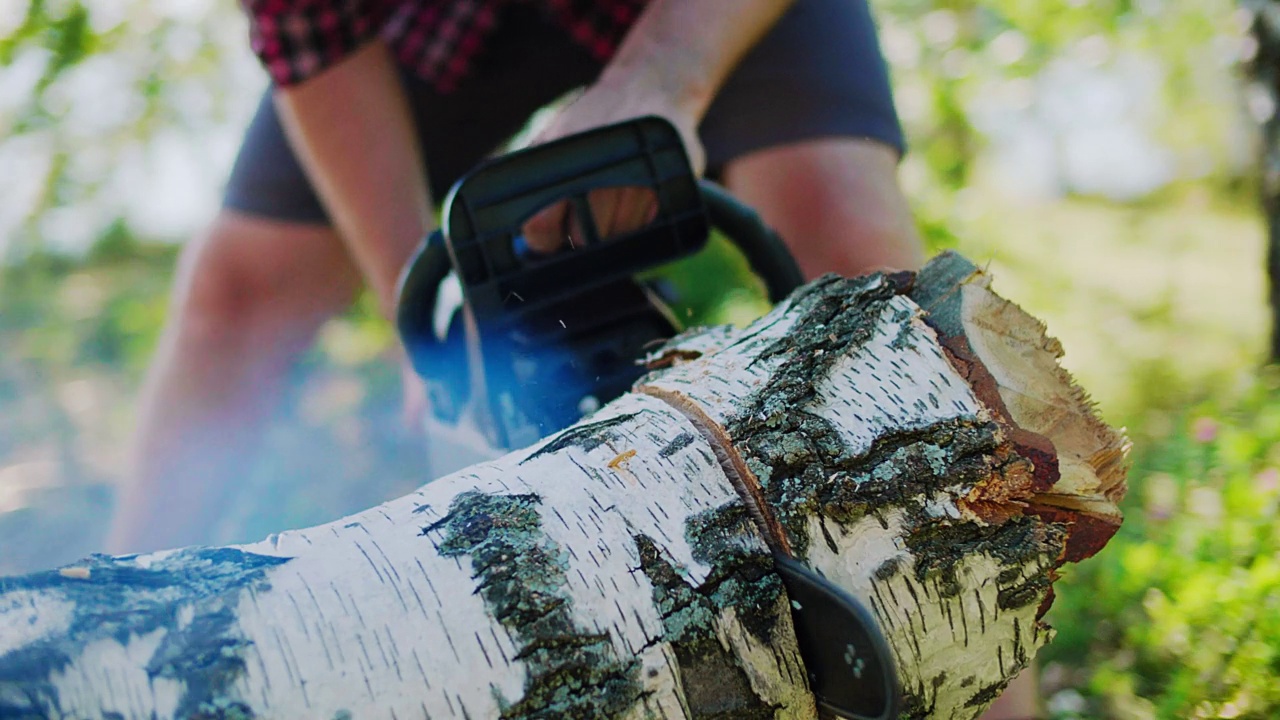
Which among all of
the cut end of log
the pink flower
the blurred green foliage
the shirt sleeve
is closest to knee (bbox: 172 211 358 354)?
the shirt sleeve

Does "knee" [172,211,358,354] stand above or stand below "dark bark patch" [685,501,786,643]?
above

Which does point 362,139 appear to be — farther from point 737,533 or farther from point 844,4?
point 737,533

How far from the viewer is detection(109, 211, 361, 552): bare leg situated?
1.93 meters

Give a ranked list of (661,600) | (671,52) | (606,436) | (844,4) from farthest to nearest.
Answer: (844,4) → (671,52) → (606,436) → (661,600)

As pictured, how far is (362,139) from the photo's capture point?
6.03ft

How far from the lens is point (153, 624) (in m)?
0.68

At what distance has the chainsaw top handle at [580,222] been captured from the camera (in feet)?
3.65

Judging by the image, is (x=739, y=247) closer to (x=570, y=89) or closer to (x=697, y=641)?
(x=697, y=641)

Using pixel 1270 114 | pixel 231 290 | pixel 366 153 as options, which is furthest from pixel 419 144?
pixel 1270 114

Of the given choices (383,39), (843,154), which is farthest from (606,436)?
(383,39)

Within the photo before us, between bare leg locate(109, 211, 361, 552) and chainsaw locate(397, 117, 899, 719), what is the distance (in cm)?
82

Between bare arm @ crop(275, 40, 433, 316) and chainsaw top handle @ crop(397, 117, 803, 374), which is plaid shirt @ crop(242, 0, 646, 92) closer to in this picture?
bare arm @ crop(275, 40, 433, 316)

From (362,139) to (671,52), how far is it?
2.64ft

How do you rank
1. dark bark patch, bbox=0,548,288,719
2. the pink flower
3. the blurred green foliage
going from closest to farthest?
dark bark patch, bbox=0,548,288,719 → the blurred green foliage → the pink flower
